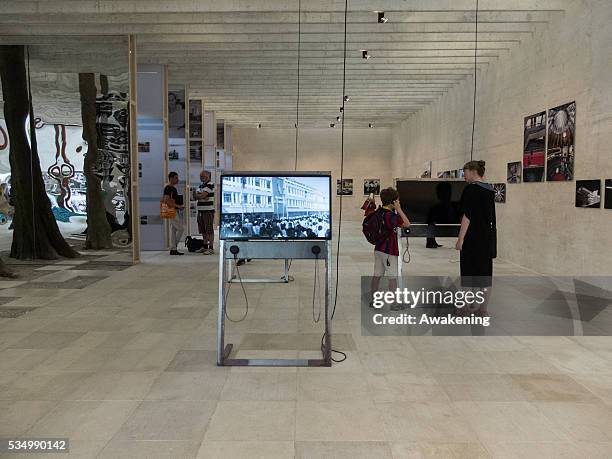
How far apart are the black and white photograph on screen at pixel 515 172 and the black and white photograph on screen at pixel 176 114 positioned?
8266mm

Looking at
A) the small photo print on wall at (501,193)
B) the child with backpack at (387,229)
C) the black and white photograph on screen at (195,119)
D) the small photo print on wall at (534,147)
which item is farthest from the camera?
the black and white photograph on screen at (195,119)

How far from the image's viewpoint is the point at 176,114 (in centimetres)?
1446

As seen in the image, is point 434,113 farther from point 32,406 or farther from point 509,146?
point 32,406

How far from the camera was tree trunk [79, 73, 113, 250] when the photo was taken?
1122cm

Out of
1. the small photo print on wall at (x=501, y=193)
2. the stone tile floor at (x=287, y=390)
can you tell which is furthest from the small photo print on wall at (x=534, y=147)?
the stone tile floor at (x=287, y=390)

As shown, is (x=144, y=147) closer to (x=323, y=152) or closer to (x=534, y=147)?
(x=534, y=147)

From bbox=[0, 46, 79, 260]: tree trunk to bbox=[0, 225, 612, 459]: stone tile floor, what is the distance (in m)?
5.10

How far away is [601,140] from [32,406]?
289 inches

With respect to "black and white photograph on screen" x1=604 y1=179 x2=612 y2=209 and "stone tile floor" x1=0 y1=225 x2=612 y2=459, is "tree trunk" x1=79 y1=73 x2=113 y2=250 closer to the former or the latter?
"stone tile floor" x1=0 y1=225 x2=612 y2=459

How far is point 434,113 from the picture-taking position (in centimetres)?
1794

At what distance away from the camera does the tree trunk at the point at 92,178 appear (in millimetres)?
11219

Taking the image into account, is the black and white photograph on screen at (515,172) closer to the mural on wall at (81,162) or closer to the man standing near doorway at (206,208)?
the man standing near doorway at (206,208)

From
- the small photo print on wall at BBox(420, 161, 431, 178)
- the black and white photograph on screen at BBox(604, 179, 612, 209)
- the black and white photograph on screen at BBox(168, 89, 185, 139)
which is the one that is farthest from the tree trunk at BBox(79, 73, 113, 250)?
the small photo print on wall at BBox(420, 161, 431, 178)

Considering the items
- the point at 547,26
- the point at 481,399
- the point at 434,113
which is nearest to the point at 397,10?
the point at 547,26
